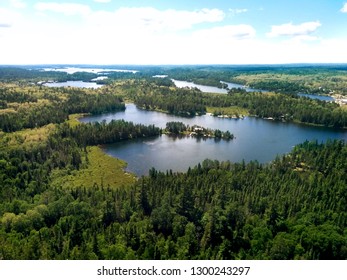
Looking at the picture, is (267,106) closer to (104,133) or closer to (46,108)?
(104,133)

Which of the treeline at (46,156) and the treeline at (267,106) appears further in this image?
the treeline at (267,106)

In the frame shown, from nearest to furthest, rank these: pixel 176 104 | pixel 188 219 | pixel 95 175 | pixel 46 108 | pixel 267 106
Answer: pixel 188 219 < pixel 95 175 < pixel 46 108 < pixel 267 106 < pixel 176 104

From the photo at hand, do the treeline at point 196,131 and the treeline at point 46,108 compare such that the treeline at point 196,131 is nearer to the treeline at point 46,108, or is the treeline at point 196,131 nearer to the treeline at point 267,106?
the treeline at point 267,106

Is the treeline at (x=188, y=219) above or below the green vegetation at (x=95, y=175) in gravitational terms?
above

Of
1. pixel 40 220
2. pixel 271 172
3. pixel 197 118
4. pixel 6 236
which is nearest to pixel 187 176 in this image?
pixel 271 172

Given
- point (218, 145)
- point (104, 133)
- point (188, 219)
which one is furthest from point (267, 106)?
point (188, 219)

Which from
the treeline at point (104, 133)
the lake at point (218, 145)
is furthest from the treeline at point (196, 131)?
the treeline at point (104, 133)
